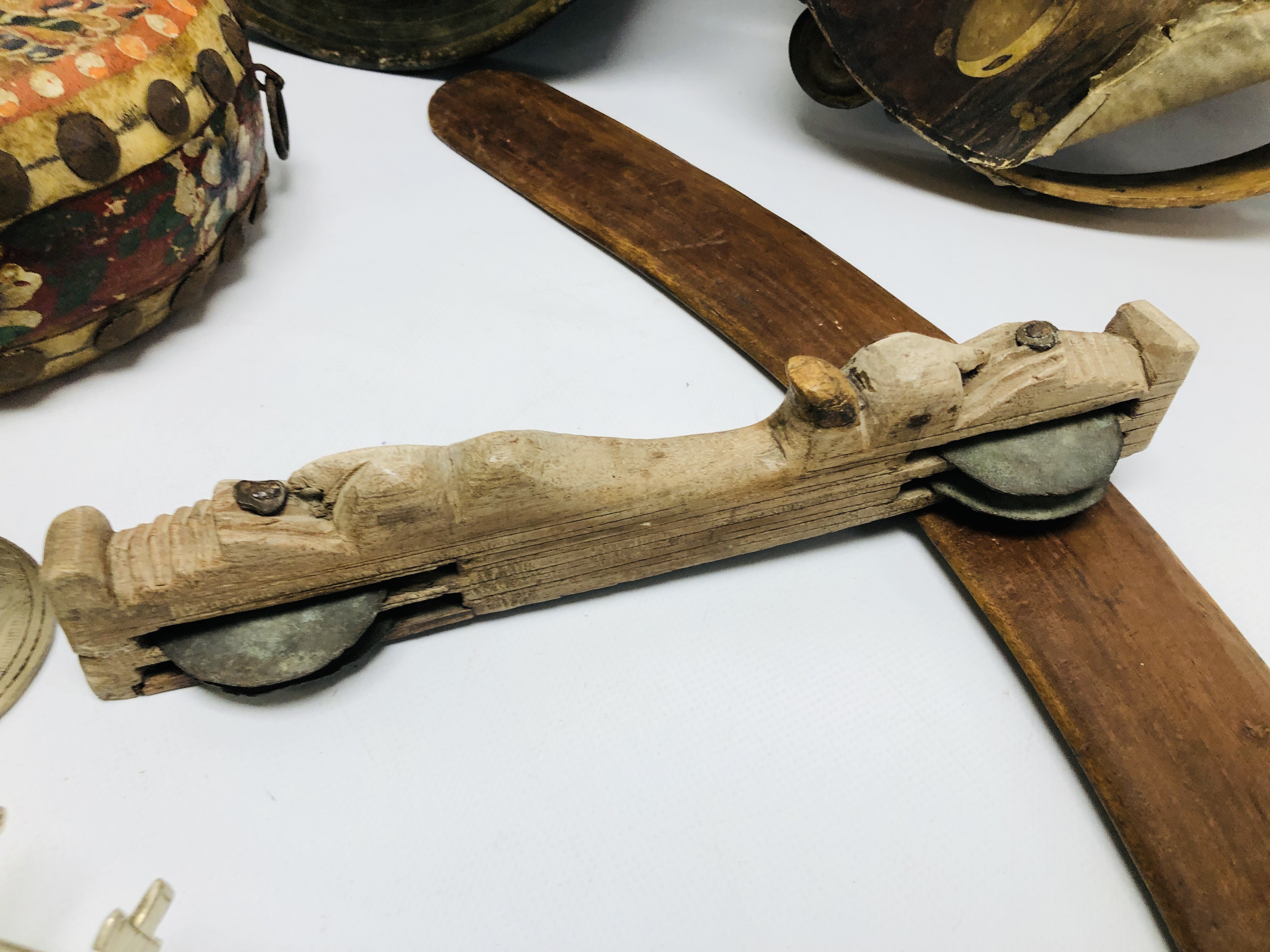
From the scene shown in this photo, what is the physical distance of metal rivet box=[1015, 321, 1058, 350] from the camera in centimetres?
106

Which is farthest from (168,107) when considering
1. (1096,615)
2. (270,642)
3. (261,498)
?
(1096,615)

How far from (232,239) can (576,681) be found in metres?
0.91

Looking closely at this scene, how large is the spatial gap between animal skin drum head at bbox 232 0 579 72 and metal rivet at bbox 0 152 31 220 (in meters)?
1.09

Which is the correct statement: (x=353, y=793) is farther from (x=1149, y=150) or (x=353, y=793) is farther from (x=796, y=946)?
(x=1149, y=150)

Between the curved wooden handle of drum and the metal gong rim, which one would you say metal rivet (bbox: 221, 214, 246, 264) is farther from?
the curved wooden handle of drum

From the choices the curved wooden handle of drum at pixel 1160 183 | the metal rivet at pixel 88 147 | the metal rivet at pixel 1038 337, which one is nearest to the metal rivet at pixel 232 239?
the metal rivet at pixel 88 147

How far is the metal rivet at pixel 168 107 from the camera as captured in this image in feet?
3.65

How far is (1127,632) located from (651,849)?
63 centimetres

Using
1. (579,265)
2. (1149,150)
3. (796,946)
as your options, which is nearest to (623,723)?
(796,946)

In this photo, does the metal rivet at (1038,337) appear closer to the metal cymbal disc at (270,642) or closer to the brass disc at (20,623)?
the metal cymbal disc at (270,642)

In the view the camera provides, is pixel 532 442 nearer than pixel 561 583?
Yes

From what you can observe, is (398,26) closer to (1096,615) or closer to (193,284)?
(193,284)

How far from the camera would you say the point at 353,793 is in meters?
0.98

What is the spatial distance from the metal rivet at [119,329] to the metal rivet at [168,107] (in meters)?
0.27
